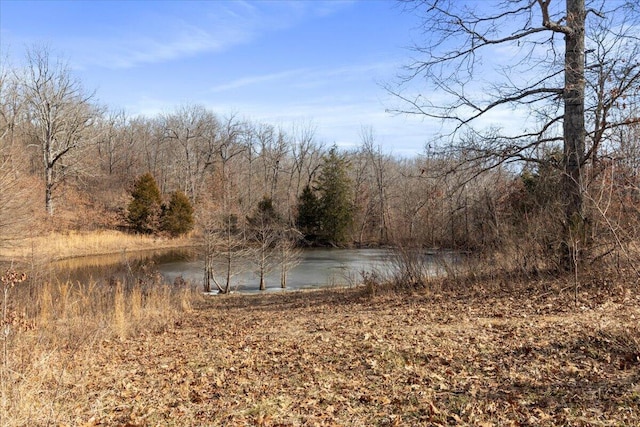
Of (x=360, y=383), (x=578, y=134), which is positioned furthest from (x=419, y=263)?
(x=360, y=383)

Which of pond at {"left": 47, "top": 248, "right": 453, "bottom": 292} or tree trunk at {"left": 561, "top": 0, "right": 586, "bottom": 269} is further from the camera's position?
pond at {"left": 47, "top": 248, "right": 453, "bottom": 292}

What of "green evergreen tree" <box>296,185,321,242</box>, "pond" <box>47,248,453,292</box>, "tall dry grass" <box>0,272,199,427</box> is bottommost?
"pond" <box>47,248,453,292</box>

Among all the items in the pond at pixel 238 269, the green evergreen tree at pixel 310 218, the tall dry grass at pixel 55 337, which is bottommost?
the pond at pixel 238 269

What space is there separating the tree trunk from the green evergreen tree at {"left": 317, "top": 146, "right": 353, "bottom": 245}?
2777 cm

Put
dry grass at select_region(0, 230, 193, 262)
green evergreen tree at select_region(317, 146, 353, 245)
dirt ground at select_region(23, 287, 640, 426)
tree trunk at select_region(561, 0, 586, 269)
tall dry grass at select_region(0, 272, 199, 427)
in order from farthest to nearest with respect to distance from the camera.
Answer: green evergreen tree at select_region(317, 146, 353, 245) < dry grass at select_region(0, 230, 193, 262) < tree trunk at select_region(561, 0, 586, 269) < tall dry grass at select_region(0, 272, 199, 427) < dirt ground at select_region(23, 287, 640, 426)

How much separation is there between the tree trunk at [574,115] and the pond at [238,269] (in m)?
2.89

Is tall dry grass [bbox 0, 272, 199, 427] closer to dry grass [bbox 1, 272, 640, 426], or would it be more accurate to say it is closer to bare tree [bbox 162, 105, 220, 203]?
dry grass [bbox 1, 272, 640, 426]

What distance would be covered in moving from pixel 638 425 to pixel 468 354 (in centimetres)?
194

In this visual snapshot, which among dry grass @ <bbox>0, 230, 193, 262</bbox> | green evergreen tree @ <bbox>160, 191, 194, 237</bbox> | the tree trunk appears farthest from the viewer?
green evergreen tree @ <bbox>160, 191, 194, 237</bbox>

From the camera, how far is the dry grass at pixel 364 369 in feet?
12.5

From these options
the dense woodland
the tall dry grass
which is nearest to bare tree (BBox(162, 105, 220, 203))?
the dense woodland

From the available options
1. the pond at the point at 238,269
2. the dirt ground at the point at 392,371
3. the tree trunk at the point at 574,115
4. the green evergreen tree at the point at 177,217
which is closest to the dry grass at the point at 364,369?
the dirt ground at the point at 392,371

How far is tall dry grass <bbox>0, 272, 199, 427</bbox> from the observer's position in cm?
396

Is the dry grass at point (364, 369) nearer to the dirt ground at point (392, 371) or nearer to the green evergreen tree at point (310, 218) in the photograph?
the dirt ground at point (392, 371)
